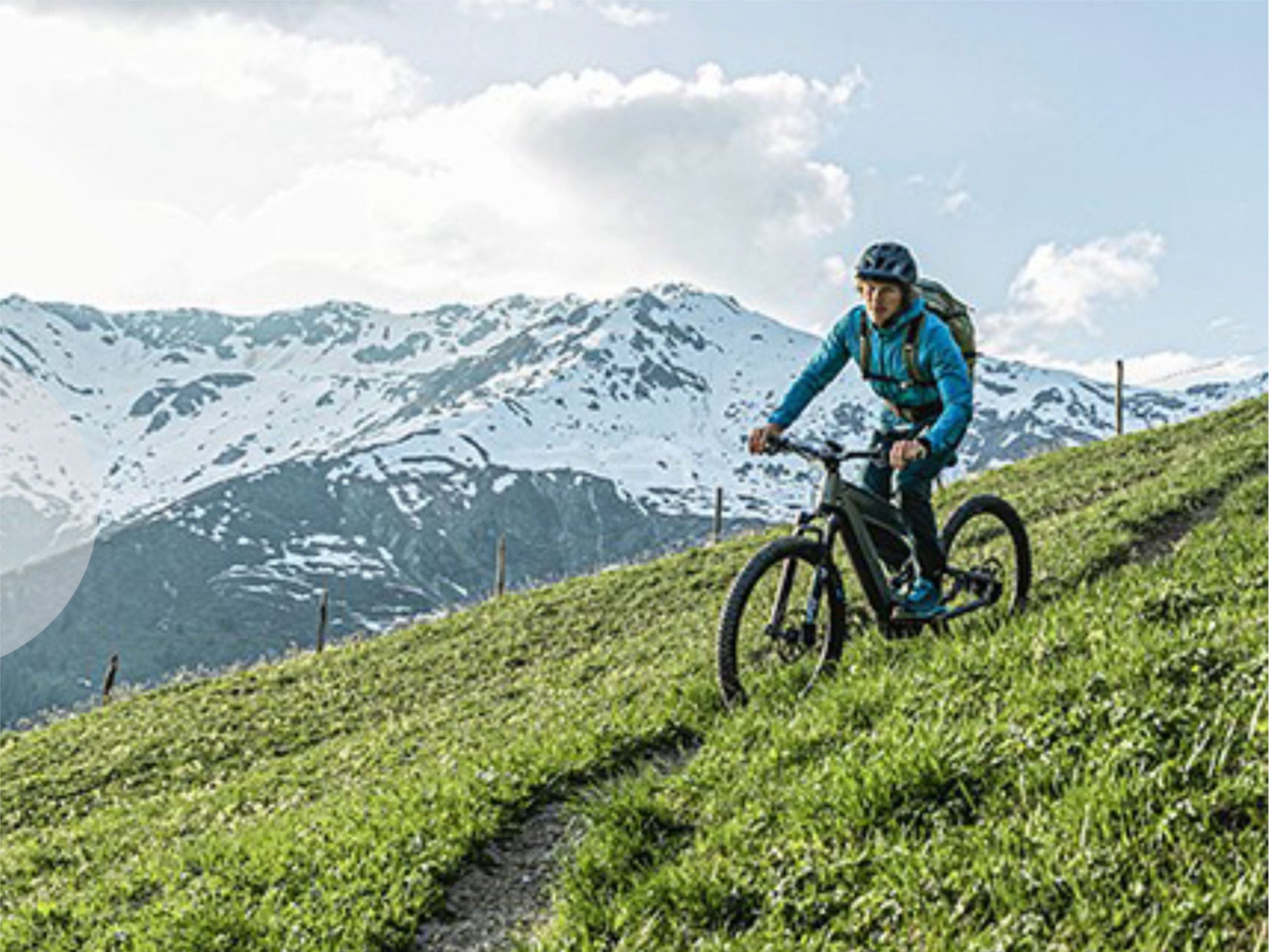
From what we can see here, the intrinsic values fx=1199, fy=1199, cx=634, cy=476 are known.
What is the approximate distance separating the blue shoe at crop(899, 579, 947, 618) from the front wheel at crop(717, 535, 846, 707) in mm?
733

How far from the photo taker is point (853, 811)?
6.69 metres

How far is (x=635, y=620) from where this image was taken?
2761 centimetres

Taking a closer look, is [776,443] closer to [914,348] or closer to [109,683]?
[914,348]

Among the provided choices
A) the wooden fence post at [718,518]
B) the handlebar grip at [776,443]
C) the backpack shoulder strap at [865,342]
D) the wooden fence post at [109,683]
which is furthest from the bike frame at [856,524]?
the wooden fence post at [109,683]

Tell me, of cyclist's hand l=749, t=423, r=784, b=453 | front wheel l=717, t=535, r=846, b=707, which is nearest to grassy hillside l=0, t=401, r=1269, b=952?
front wheel l=717, t=535, r=846, b=707

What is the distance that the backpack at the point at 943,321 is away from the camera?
1016cm

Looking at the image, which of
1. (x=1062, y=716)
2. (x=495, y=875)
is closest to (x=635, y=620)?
(x=495, y=875)

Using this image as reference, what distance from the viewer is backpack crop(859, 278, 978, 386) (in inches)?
400

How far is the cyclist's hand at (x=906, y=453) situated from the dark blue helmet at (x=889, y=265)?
1439mm

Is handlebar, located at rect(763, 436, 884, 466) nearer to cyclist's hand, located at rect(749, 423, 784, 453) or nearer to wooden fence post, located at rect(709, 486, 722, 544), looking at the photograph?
cyclist's hand, located at rect(749, 423, 784, 453)

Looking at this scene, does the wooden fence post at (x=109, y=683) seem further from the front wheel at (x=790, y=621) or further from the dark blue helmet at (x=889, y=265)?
the dark blue helmet at (x=889, y=265)

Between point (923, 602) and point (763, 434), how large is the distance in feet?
6.66

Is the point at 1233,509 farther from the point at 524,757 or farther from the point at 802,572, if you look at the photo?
the point at 524,757

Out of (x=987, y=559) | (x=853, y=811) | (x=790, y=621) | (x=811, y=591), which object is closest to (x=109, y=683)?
(x=987, y=559)
